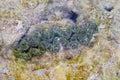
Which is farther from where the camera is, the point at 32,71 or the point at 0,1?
the point at 0,1

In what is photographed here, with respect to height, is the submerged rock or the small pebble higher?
the small pebble

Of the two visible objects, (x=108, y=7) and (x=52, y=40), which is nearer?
(x=52, y=40)

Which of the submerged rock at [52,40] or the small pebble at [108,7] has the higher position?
the small pebble at [108,7]

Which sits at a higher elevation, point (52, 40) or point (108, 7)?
point (108, 7)

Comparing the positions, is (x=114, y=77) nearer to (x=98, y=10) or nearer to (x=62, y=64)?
(x=62, y=64)

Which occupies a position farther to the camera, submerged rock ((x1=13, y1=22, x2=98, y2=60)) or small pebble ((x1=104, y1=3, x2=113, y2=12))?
small pebble ((x1=104, y1=3, x2=113, y2=12))

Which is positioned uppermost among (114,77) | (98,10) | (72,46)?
(98,10)

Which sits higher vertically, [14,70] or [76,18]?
[76,18]

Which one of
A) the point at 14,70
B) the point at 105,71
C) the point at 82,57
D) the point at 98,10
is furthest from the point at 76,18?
the point at 14,70

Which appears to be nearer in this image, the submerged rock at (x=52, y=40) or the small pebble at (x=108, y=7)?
the submerged rock at (x=52, y=40)
